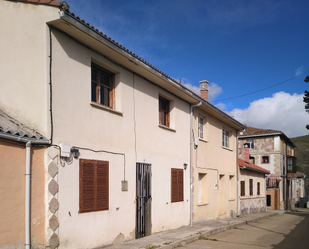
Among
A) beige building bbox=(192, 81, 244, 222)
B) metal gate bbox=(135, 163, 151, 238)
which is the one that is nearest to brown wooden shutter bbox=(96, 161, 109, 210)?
metal gate bbox=(135, 163, 151, 238)

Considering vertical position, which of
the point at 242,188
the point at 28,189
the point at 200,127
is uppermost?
the point at 200,127

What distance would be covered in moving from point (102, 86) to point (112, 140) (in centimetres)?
157

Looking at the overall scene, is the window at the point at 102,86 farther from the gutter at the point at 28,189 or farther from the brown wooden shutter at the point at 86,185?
the gutter at the point at 28,189

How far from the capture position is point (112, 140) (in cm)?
909

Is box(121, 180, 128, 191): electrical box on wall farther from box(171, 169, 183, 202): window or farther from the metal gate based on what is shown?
box(171, 169, 183, 202): window

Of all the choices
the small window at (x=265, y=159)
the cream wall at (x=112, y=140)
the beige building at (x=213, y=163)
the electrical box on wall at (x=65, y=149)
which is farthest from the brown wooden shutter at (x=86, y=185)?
the small window at (x=265, y=159)

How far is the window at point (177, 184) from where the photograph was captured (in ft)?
40.5

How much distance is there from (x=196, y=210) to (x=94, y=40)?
9.13 meters

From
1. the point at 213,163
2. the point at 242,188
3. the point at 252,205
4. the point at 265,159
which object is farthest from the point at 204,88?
the point at 265,159

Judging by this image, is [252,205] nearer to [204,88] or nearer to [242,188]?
[242,188]

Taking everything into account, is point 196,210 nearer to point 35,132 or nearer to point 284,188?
point 35,132

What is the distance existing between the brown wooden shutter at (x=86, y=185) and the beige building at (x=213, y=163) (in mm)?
6763

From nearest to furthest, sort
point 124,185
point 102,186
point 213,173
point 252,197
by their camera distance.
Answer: point 102,186
point 124,185
point 213,173
point 252,197

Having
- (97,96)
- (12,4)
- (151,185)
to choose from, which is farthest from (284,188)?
(12,4)
